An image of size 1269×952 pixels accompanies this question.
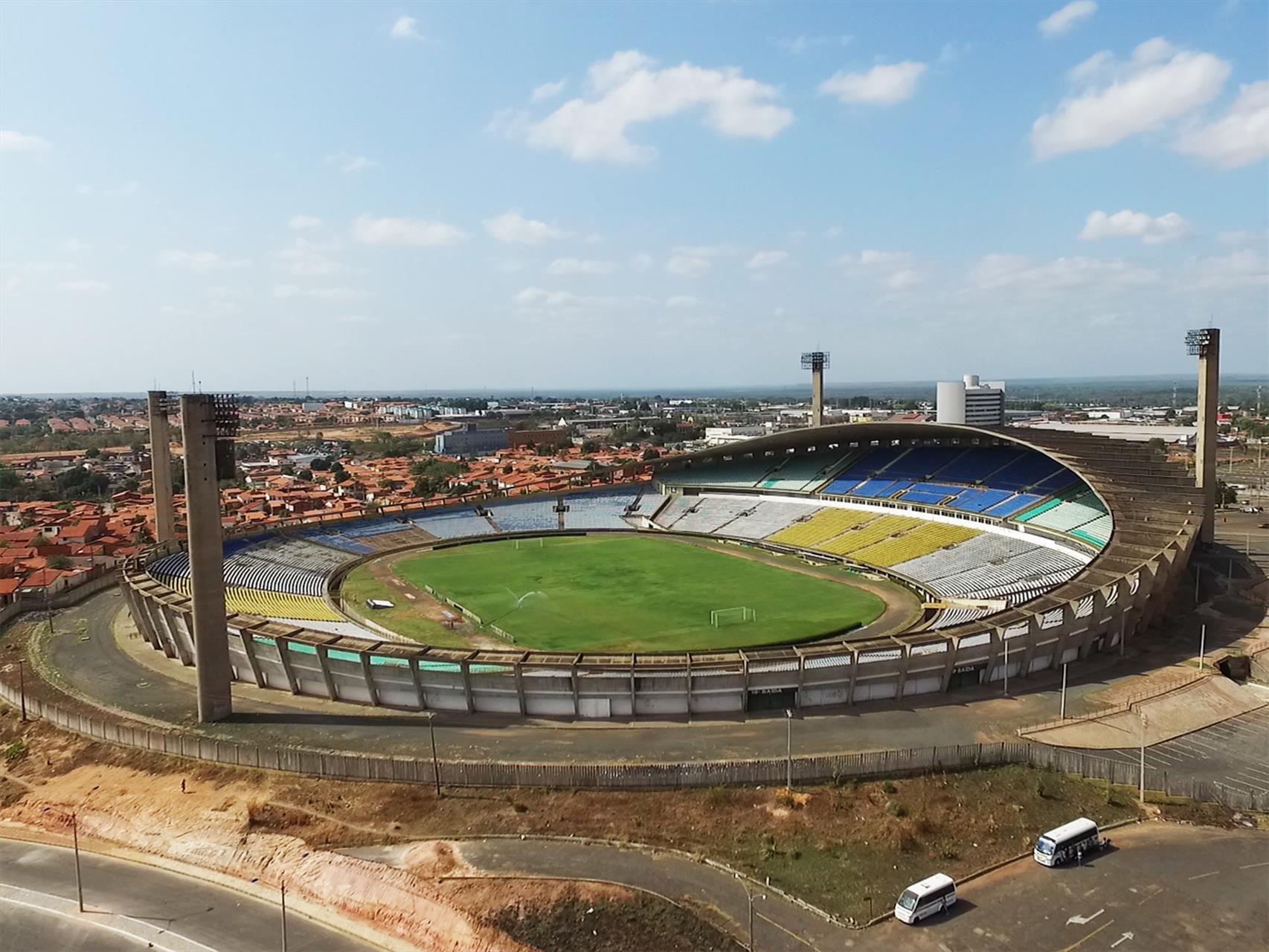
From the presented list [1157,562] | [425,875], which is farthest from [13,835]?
[1157,562]

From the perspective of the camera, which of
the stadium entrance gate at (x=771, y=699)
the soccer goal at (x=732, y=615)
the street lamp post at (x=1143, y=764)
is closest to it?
the street lamp post at (x=1143, y=764)

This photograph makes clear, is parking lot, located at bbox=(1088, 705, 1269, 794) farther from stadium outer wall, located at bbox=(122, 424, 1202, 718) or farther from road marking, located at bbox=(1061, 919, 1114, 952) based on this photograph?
road marking, located at bbox=(1061, 919, 1114, 952)

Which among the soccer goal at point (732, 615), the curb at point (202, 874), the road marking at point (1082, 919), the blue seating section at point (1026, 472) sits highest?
the blue seating section at point (1026, 472)

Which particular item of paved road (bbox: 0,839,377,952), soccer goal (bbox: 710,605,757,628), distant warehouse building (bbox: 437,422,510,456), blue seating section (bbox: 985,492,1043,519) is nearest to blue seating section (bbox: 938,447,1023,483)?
blue seating section (bbox: 985,492,1043,519)

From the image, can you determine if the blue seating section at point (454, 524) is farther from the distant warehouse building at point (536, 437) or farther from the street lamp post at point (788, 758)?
the distant warehouse building at point (536, 437)

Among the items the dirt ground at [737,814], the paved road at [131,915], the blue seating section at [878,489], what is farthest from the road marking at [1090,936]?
the blue seating section at [878,489]

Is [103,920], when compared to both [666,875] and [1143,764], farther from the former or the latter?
[1143,764]
